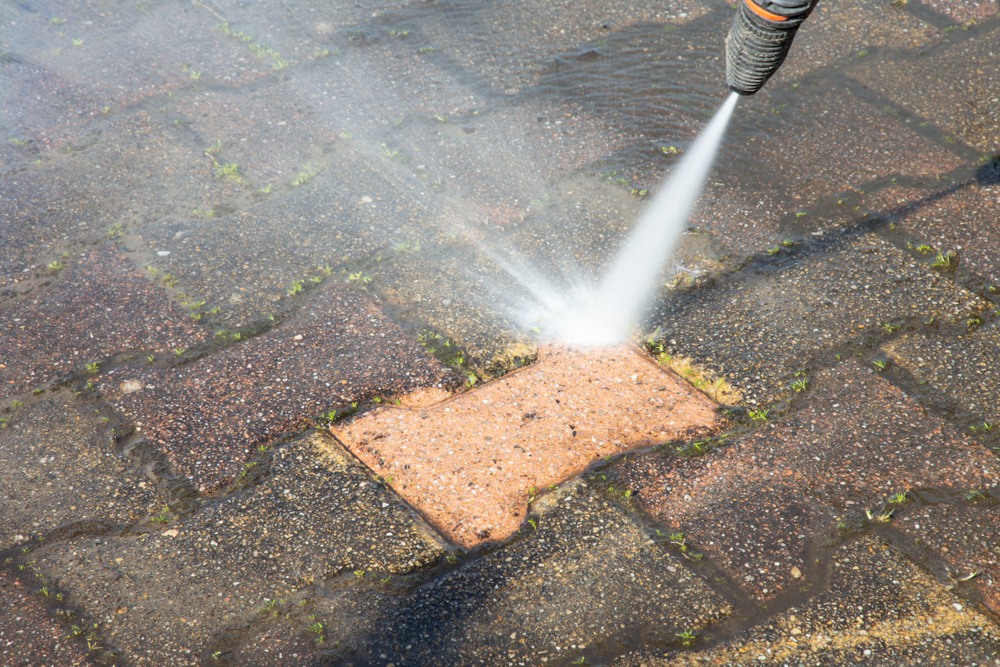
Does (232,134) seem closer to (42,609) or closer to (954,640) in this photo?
(42,609)

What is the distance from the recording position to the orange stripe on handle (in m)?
3.13

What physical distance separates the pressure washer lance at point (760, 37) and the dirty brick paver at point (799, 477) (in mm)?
1699

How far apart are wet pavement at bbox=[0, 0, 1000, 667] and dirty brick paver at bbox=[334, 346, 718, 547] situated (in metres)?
0.02

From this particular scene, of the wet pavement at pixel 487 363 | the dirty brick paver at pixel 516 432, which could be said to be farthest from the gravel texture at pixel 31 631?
the dirty brick paver at pixel 516 432

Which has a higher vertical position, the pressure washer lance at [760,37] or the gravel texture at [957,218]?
the pressure washer lance at [760,37]

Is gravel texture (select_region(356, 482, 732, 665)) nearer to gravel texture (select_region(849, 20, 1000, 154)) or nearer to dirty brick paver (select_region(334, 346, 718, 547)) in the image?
dirty brick paver (select_region(334, 346, 718, 547))

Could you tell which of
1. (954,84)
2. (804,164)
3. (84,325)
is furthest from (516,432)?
(954,84)

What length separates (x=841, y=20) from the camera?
6.73 meters

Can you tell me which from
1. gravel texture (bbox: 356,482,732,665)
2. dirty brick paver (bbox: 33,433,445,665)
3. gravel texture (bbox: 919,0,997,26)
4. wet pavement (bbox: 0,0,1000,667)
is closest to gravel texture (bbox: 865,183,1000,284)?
wet pavement (bbox: 0,0,1000,667)

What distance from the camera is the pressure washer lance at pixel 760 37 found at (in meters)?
3.10

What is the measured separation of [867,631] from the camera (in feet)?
8.92

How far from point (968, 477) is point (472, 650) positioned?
2.44 metres

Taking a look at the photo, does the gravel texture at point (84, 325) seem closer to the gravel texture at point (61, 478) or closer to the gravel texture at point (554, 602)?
the gravel texture at point (61, 478)

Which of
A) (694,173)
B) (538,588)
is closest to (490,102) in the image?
(694,173)
